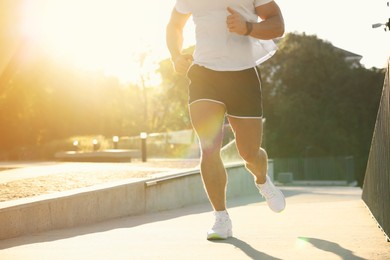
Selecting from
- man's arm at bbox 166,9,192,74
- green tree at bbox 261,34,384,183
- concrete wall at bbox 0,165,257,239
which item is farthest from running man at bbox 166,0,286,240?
green tree at bbox 261,34,384,183

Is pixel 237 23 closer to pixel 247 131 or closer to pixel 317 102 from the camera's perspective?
pixel 247 131

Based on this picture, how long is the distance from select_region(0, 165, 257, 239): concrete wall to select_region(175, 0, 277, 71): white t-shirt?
2337mm

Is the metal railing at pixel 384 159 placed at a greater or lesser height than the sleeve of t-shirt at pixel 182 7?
lesser

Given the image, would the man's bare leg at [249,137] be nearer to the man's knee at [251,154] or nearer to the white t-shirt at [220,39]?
the man's knee at [251,154]

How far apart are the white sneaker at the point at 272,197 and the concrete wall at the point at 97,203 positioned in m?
2.23

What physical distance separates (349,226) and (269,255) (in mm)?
1991

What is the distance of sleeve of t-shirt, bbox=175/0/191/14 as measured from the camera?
5.68m

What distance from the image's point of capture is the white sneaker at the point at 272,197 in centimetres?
584

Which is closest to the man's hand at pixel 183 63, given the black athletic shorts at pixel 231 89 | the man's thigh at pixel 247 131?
the black athletic shorts at pixel 231 89

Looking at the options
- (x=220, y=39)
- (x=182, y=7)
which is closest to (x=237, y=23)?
(x=220, y=39)

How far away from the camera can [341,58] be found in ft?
174

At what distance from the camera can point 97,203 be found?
839cm

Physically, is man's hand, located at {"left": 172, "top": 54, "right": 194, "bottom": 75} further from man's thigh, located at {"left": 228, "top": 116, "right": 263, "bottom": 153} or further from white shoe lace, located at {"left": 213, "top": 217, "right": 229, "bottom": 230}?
white shoe lace, located at {"left": 213, "top": 217, "right": 229, "bottom": 230}

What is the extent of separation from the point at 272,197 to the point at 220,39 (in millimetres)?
1286
